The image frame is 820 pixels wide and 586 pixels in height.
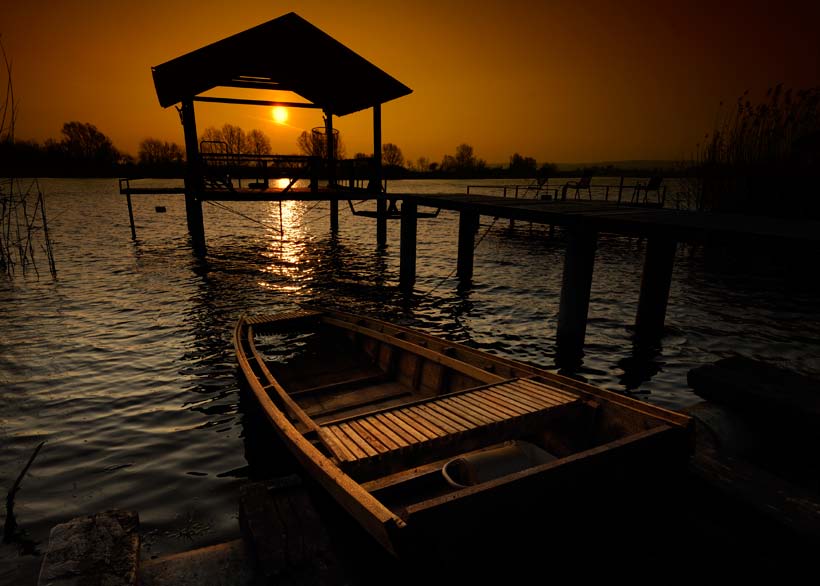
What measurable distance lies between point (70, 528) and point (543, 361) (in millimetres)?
8506

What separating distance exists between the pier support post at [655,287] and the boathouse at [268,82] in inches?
435

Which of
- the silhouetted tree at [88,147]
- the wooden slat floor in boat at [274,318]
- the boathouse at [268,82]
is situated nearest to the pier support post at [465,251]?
the boathouse at [268,82]

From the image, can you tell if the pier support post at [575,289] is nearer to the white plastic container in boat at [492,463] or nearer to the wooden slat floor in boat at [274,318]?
the white plastic container in boat at [492,463]

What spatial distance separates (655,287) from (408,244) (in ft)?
29.1

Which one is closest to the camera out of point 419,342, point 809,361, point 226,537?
point 226,537

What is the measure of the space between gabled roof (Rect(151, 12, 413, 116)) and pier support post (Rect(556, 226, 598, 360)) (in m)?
13.0

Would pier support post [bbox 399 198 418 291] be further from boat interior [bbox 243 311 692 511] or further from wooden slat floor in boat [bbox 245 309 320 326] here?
boat interior [bbox 243 311 692 511]

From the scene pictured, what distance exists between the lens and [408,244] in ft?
53.9

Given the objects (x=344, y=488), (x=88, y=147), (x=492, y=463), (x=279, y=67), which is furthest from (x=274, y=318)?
(x=88, y=147)

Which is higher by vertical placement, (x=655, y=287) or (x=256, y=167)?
(x=256, y=167)

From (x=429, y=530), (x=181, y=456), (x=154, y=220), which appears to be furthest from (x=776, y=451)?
(x=154, y=220)

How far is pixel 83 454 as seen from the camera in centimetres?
630

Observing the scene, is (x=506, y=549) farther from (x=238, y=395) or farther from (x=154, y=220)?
(x=154, y=220)

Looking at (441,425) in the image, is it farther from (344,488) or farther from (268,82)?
(268,82)
